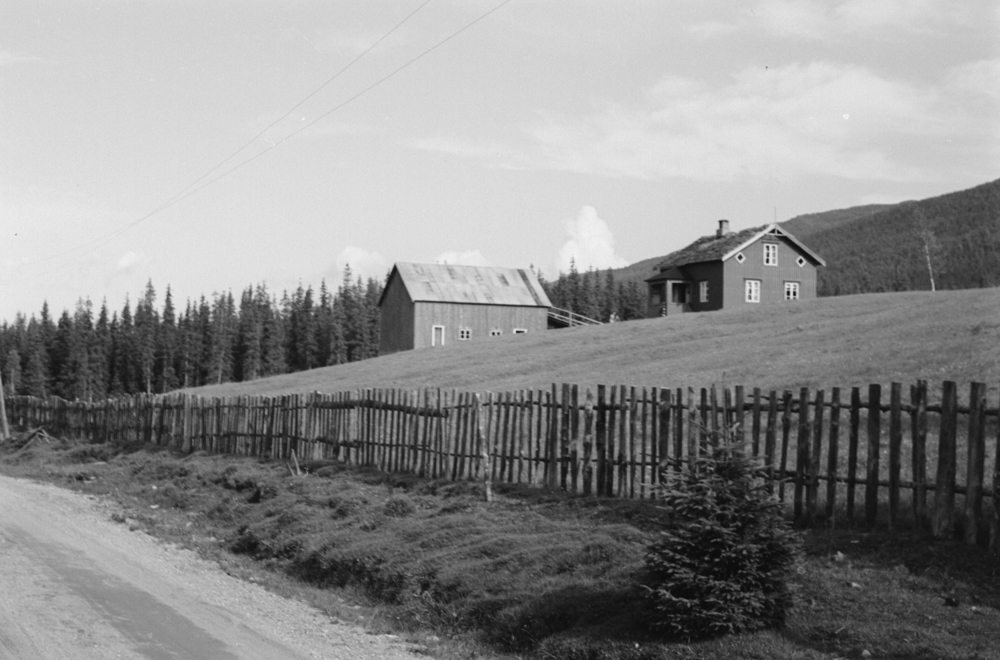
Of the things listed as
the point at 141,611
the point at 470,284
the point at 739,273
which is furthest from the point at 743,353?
the point at 470,284

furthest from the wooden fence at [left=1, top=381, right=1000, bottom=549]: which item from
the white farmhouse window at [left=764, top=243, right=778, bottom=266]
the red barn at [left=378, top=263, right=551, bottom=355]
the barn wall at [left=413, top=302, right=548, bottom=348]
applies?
the white farmhouse window at [left=764, top=243, right=778, bottom=266]

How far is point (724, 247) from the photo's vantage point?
67.4 metres

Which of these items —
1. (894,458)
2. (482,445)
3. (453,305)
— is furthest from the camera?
(453,305)

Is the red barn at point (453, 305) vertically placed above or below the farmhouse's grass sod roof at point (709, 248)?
below

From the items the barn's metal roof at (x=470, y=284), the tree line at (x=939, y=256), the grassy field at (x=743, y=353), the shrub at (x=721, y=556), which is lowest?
the shrub at (x=721, y=556)

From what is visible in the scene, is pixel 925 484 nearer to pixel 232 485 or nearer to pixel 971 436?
pixel 971 436

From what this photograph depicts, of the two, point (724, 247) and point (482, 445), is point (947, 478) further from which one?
point (724, 247)

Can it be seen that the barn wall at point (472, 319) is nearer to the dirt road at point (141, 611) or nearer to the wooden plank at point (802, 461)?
the dirt road at point (141, 611)

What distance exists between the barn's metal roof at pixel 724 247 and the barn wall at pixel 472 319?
10270mm

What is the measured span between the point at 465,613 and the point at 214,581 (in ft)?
13.3

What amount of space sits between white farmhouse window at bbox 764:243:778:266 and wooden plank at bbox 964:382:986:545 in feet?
194

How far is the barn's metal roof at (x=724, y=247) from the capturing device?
2623 inches

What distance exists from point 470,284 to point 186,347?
67.0 metres

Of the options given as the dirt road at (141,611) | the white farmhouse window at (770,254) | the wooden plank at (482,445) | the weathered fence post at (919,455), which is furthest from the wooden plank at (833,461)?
the white farmhouse window at (770,254)
